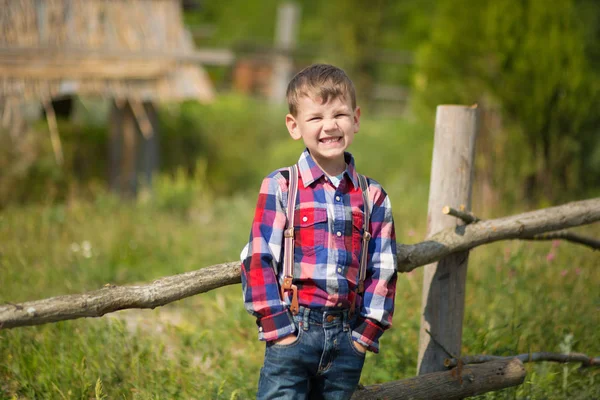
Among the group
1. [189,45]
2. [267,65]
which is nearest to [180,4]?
[189,45]

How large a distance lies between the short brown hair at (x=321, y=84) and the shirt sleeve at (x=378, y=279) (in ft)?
1.30

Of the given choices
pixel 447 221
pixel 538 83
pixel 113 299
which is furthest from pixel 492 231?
pixel 538 83

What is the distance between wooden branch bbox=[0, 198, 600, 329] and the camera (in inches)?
90.8

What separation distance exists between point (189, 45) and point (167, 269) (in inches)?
154

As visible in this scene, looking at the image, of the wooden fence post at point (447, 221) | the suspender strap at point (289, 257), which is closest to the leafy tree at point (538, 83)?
the wooden fence post at point (447, 221)

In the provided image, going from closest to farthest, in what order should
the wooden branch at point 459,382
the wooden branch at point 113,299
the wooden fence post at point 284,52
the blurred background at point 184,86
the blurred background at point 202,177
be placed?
the wooden branch at point 113,299
the wooden branch at point 459,382
the blurred background at point 202,177
the blurred background at point 184,86
the wooden fence post at point 284,52

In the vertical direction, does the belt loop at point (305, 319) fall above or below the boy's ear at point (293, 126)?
below

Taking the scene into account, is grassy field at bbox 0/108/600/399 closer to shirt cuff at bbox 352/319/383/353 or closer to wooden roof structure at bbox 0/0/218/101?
shirt cuff at bbox 352/319/383/353

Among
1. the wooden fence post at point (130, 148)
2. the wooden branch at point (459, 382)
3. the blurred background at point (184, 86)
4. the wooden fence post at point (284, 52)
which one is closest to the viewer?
the wooden branch at point (459, 382)

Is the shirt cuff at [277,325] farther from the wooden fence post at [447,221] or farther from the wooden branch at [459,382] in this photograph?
the wooden fence post at [447,221]

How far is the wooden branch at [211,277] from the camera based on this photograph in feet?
7.57

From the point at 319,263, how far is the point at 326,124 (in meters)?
0.50

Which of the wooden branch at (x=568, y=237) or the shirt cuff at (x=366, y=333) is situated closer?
the shirt cuff at (x=366, y=333)

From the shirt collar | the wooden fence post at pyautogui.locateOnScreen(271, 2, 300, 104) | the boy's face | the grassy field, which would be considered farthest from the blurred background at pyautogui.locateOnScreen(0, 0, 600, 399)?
the wooden fence post at pyautogui.locateOnScreen(271, 2, 300, 104)
